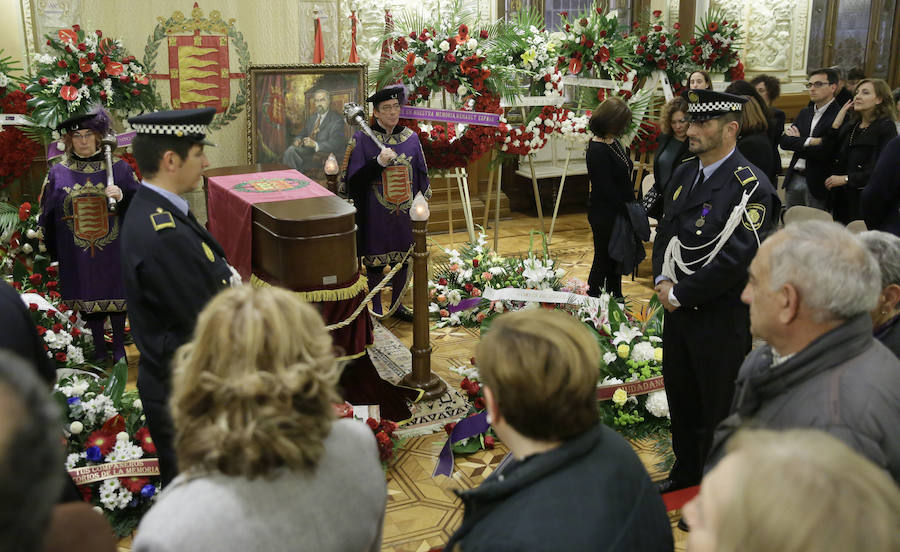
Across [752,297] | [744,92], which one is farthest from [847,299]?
[744,92]

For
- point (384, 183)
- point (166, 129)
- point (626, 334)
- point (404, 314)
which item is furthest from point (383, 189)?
point (166, 129)

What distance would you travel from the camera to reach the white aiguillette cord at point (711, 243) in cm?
307

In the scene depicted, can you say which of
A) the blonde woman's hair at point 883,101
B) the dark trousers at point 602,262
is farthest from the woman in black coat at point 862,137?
the dark trousers at point 602,262

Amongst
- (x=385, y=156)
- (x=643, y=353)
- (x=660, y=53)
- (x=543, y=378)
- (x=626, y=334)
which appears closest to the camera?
(x=543, y=378)

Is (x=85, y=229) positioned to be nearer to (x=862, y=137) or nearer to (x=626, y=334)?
(x=626, y=334)

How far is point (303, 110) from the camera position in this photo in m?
7.00

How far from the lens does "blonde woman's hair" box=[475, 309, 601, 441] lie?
58.5 inches

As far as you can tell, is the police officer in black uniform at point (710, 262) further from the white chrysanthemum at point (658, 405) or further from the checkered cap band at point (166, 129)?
the checkered cap band at point (166, 129)

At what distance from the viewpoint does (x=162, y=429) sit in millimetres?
2770

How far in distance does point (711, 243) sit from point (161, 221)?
6.85 ft

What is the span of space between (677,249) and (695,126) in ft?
1.68

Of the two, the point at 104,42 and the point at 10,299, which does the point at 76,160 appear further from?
the point at 10,299

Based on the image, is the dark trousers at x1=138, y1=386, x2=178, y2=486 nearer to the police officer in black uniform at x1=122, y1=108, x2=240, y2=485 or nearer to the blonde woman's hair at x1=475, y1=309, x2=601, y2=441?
the police officer in black uniform at x1=122, y1=108, x2=240, y2=485

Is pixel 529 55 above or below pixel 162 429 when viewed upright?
above
